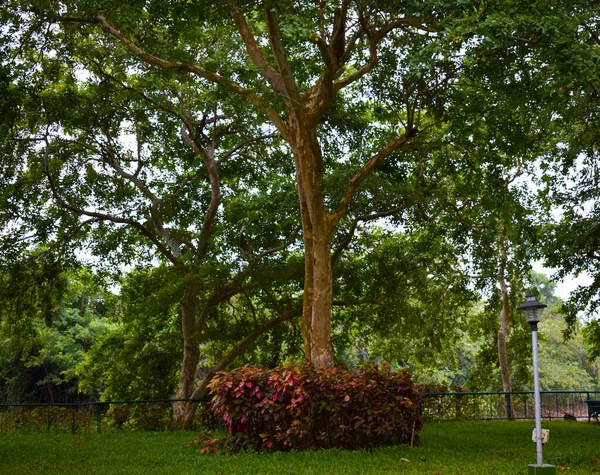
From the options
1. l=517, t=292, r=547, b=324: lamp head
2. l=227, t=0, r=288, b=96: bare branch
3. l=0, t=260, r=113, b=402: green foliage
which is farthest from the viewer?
l=0, t=260, r=113, b=402: green foliage

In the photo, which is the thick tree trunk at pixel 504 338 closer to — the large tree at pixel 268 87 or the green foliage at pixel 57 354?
the large tree at pixel 268 87

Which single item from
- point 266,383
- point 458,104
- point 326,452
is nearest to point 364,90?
point 458,104

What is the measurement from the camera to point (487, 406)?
19.4m

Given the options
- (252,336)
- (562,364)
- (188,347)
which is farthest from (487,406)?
(562,364)

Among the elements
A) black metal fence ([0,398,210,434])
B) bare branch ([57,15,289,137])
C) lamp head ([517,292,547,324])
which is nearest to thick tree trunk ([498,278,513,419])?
black metal fence ([0,398,210,434])

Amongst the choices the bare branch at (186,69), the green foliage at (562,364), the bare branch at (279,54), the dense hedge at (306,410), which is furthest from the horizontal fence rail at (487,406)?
the green foliage at (562,364)

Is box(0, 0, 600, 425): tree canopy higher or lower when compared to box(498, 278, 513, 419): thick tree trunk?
higher

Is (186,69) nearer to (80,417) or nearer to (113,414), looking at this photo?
(80,417)

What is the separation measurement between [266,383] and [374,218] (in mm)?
7073

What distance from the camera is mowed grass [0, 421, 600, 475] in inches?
340

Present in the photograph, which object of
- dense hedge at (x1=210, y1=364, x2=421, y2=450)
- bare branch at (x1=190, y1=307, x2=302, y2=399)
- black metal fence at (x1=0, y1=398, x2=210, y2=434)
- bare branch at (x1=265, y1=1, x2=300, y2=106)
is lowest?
black metal fence at (x1=0, y1=398, x2=210, y2=434)

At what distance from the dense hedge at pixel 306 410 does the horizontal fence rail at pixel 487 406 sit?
729cm

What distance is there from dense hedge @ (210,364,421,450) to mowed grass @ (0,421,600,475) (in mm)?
414

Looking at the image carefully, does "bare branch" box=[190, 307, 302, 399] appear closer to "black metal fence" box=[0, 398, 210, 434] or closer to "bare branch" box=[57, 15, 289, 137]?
"black metal fence" box=[0, 398, 210, 434]
